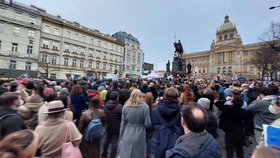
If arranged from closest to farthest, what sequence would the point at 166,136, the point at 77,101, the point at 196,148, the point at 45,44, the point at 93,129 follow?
the point at 196,148 → the point at 166,136 → the point at 93,129 → the point at 77,101 → the point at 45,44

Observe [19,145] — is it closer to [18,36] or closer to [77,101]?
[77,101]

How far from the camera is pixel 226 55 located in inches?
3558

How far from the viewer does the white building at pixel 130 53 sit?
64.0m

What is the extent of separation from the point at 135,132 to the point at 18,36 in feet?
138

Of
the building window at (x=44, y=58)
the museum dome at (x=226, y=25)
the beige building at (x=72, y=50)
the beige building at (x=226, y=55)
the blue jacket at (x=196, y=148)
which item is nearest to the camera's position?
the blue jacket at (x=196, y=148)

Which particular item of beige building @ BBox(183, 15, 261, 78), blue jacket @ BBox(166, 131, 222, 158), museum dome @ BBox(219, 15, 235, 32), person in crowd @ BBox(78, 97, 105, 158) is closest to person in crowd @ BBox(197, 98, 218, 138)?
blue jacket @ BBox(166, 131, 222, 158)

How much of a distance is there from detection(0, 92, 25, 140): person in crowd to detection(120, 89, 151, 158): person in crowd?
6.63 ft

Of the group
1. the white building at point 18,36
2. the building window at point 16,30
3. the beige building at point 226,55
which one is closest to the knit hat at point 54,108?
the white building at point 18,36

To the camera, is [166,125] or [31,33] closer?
[166,125]

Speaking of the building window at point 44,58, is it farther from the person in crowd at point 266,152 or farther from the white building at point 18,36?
the person in crowd at point 266,152

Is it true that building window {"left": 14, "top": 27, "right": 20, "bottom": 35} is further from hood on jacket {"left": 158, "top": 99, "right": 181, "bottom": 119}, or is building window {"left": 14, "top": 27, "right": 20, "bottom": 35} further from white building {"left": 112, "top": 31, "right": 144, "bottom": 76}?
hood on jacket {"left": 158, "top": 99, "right": 181, "bottom": 119}

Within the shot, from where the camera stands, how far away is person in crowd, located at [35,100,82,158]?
8.47 feet

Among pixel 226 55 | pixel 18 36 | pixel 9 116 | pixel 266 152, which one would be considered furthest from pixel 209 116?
pixel 226 55

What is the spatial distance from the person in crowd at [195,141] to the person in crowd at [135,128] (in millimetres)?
1850
